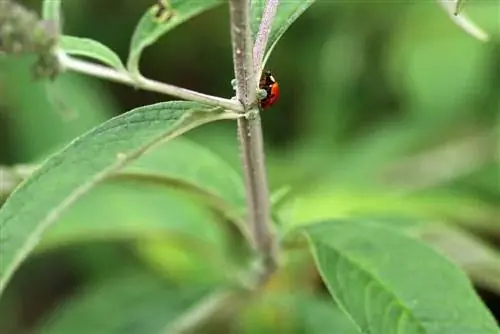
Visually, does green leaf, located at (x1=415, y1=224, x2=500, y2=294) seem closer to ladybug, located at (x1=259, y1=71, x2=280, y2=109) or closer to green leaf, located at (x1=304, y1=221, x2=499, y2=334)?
green leaf, located at (x1=304, y1=221, x2=499, y2=334)

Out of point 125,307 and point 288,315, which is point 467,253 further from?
point 125,307

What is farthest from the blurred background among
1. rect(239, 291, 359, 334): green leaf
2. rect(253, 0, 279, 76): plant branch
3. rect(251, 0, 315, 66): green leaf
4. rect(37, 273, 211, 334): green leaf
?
rect(253, 0, 279, 76): plant branch

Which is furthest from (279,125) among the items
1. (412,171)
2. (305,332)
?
(305,332)

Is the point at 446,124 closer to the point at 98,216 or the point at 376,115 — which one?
the point at 376,115

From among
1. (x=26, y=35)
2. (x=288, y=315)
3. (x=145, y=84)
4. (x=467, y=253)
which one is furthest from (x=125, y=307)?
(x=26, y=35)

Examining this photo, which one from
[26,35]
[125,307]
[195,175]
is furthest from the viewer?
[125,307]

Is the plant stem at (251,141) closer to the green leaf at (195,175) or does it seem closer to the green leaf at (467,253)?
the green leaf at (195,175)

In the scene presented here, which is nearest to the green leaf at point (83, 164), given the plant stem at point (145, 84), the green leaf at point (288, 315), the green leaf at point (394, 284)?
the plant stem at point (145, 84)
